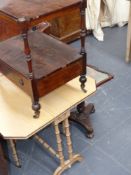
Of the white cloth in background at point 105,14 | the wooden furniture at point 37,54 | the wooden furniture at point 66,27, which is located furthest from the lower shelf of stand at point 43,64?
the white cloth in background at point 105,14

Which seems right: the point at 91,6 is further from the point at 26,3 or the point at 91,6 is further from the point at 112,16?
the point at 26,3

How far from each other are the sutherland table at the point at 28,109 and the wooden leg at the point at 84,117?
1.13 ft

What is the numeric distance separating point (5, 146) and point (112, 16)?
201 cm

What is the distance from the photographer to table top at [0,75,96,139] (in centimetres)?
122

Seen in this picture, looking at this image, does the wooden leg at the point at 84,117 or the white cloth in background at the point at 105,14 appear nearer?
the wooden leg at the point at 84,117

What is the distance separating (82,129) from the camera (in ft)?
6.12

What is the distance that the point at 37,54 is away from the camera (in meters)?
1.32

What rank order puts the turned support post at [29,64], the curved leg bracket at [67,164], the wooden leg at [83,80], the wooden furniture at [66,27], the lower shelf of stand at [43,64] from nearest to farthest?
the turned support post at [29,64] → the lower shelf of stand at [43,64] → the wooden leg at [83,80] → the curved leg bracket at [67,164] → the wooden furniture at [66,27]

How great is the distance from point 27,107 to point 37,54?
26 cm

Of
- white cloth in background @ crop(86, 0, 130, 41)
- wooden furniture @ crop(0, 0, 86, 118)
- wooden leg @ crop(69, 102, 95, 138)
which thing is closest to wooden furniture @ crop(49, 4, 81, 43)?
white cloth in background @ crop(86, 0, 130, 41)

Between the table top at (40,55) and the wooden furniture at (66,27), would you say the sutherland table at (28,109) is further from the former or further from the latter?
the wooden furniture at (66,27)

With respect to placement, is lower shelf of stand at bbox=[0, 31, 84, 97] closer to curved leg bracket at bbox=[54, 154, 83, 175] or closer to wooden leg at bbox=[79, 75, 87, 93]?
wooden leg at bbox=[79, 75, 87, 93]

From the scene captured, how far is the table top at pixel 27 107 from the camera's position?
4.00ft

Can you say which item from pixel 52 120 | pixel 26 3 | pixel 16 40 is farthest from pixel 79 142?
pixel 26 3
